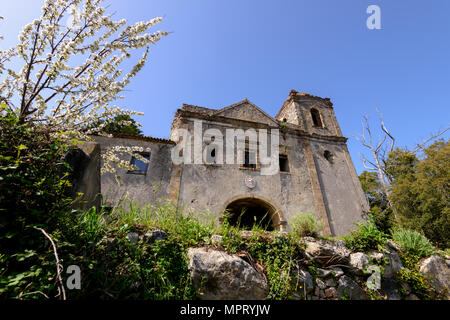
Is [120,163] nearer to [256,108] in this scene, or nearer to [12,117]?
[12,117]

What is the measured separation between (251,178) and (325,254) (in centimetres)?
649

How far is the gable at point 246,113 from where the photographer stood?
1188cm

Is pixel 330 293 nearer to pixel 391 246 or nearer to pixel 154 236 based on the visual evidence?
pixel 391 246

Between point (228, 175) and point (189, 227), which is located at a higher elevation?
point (228, 175)

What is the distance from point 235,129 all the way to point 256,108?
2.57 m

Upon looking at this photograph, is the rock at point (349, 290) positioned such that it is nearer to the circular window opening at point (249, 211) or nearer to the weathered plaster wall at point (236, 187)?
the weathered plaster wall at point (236, 187)

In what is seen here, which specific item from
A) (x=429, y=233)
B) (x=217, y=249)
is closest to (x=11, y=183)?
(x=217, y=249)

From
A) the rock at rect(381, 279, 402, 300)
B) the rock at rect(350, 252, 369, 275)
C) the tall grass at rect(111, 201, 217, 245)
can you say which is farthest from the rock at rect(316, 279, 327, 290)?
the tall grass at rect(111, 201, 217, 245)

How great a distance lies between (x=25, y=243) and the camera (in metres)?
1.87

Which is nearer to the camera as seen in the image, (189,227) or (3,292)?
(3,292)

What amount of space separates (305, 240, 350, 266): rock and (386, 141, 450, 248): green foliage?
38.5 feet

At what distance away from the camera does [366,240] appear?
399 centimetres

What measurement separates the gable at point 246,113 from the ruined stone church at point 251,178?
0.06 metres

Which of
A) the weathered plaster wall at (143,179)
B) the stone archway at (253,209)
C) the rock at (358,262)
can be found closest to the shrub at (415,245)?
the rock at (358,262)
